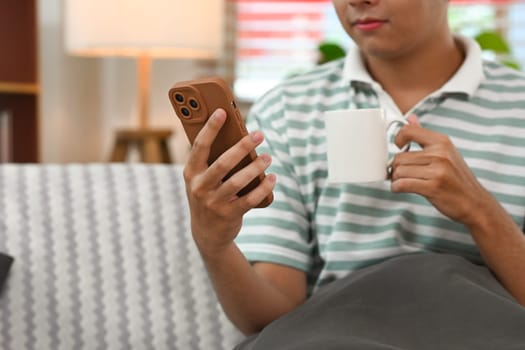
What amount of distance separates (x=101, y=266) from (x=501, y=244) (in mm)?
555

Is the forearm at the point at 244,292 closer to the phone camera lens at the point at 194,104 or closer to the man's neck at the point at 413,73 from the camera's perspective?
the phone camera lens at the point at 194,104

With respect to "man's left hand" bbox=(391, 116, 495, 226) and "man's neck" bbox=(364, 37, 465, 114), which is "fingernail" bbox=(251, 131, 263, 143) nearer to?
"man's left hand" bbox=(391, 116, 495, 226)

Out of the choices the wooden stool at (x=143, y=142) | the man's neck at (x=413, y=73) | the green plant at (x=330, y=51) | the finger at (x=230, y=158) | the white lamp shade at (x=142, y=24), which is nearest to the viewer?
the finger at (x=230, y=158)

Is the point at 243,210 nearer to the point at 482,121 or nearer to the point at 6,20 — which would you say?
the point at 482,121

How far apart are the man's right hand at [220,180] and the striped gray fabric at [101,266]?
1.02 ft

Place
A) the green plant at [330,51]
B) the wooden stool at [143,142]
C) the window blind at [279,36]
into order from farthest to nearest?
the window blind at [279,36] < the wooden stool at [143,142] < the green plant at [330,51]

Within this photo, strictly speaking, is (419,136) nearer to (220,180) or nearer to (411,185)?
(411,185)

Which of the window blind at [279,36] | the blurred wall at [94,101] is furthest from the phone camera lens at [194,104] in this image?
the window blind at [279,36]

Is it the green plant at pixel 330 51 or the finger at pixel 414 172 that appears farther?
the green plant at pixel 330 51

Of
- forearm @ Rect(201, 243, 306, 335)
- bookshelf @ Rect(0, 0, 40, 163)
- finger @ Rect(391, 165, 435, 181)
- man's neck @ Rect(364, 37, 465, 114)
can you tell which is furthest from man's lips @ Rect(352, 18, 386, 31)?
bookshelf @ Rect(0, 0, 40, 163)

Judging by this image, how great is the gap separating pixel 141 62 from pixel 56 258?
4.25 ft

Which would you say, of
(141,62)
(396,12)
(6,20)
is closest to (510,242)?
(396,12)

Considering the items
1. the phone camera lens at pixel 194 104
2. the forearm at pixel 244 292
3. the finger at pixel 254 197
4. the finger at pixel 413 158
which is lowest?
the forearm at pixel 244 292

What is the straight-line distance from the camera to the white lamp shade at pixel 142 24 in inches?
91.8
